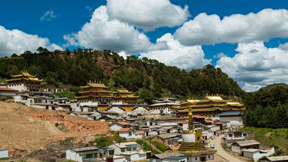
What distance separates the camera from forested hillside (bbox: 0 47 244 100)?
317 feet

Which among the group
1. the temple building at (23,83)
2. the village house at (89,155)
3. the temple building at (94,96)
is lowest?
the village house at (89,155)

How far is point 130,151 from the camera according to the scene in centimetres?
4159

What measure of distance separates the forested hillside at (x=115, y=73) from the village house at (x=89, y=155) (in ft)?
173

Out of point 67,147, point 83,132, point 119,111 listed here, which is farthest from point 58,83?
point 67,147

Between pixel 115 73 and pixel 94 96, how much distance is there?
3965 cm

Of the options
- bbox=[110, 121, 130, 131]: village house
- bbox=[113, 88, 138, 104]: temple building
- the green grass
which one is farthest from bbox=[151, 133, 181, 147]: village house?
bbox=[113, 88, 138, 104]: temple building

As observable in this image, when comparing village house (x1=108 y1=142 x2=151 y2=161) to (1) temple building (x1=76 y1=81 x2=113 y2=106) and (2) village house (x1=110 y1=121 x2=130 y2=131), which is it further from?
(1) temple building (x1=76 y1=81 x2=113 y2=106)

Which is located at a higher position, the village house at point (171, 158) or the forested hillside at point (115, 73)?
the forested hillside at point (115, 73)

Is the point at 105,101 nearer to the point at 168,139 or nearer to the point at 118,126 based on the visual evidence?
the point at 118,126

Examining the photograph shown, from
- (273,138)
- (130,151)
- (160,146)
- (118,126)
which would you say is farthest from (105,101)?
(273,138)

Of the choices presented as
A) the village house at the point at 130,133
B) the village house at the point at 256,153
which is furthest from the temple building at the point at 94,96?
the village house at the point at 256,153

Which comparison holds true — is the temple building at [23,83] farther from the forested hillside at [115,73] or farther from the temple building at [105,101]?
the temple building at [105,101]

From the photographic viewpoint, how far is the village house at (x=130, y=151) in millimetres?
40081

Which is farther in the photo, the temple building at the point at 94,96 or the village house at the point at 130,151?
the temple building at the point at 94,96
